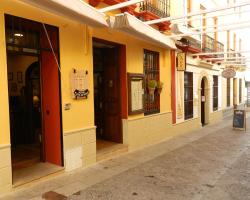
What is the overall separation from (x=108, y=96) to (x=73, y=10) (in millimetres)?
3560

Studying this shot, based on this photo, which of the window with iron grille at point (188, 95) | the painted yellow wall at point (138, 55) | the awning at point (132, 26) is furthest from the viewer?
the window with iron grille at point (188, 95)

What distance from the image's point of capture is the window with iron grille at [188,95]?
10.5 m

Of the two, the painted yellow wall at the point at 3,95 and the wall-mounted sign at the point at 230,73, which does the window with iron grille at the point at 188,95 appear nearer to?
the wall-mounted sign at the point at 230,73

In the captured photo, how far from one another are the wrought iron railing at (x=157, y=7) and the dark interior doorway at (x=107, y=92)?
5.46 ft

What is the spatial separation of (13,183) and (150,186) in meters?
2.41

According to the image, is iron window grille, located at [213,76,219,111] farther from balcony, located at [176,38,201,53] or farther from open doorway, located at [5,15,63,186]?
open doorway, located at [5,15,63,186]

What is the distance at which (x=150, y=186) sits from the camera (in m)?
4.56

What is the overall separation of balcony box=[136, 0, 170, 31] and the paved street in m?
3.99

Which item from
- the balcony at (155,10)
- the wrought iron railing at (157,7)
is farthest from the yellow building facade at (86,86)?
the wrought iron railing at (157,7)

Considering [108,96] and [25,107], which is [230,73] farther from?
[25,107]

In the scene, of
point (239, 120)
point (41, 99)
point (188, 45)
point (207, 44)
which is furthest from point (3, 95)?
point (207, 44)

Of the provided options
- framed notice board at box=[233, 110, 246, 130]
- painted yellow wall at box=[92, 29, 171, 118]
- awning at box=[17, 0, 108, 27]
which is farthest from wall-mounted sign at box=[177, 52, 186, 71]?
awning at box=[17, 0, 108, 27]

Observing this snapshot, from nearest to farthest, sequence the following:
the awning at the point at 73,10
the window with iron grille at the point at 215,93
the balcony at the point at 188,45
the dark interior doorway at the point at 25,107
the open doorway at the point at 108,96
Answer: the awning at the point at 73,10 → the dark interior doorway at the point at 25,107 → the open doorway at the point at 108,96 → the balcony at the point at 188,45 → the window with iron grille at the point at 215,93

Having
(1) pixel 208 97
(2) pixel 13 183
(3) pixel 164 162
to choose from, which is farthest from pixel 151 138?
(1) pixel 208 97
